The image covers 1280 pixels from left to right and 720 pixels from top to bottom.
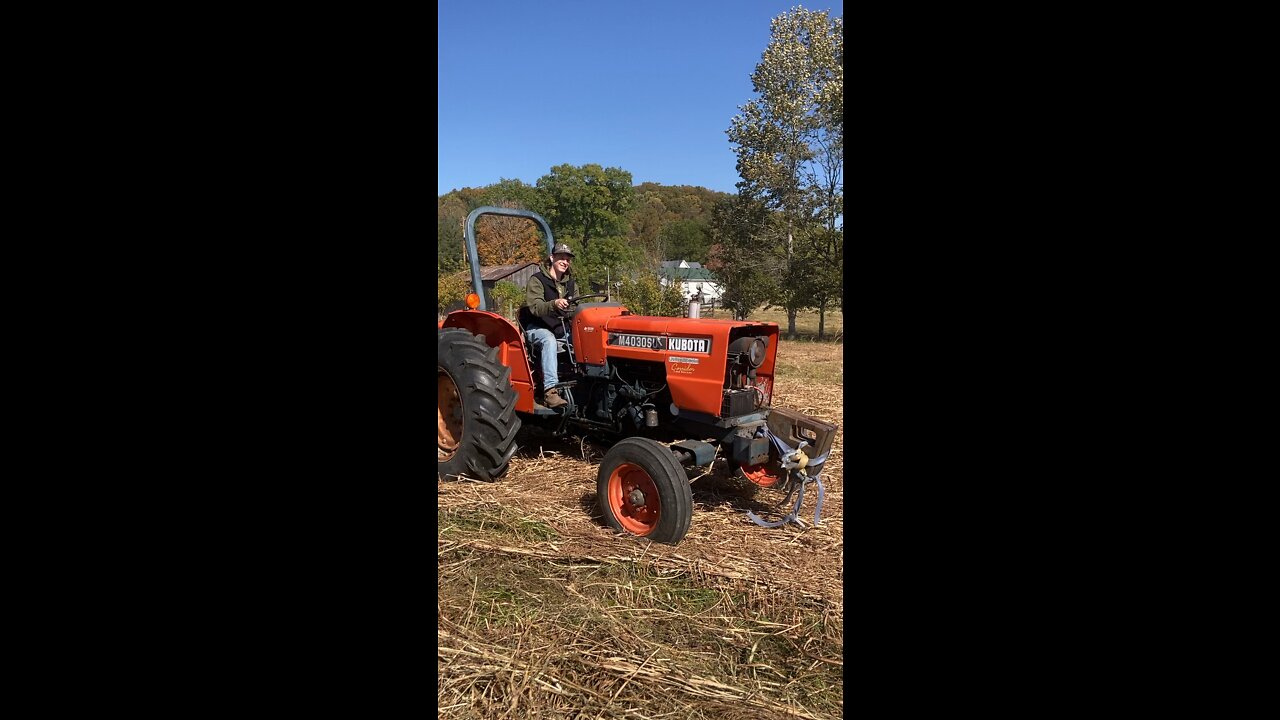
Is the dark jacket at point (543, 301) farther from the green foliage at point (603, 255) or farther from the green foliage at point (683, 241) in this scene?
the green foliage at point (683, 241)

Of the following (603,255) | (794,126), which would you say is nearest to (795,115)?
(794,126)

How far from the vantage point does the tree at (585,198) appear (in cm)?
4228

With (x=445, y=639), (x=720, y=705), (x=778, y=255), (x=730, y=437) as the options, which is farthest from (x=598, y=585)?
(x=778, y=255)

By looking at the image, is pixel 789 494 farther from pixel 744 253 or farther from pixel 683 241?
pixel 683 241

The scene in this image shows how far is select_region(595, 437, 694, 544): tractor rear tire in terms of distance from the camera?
375 centimetres

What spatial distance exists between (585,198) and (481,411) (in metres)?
39.2

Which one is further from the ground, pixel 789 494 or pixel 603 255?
pixel 603 255

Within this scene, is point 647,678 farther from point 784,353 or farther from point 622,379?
point 784,353

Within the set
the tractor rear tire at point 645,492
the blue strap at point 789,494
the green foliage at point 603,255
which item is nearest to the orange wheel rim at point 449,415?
the tractor rear tire at point 645,492

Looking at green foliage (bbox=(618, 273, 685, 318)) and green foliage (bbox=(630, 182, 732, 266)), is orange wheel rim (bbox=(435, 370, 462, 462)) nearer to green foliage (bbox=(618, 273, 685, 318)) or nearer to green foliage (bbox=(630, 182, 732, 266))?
green foliage (bbox=(618, 273, 685, 318))

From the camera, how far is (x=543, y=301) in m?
5.12

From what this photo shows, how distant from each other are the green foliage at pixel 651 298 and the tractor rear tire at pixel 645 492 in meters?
15.5
